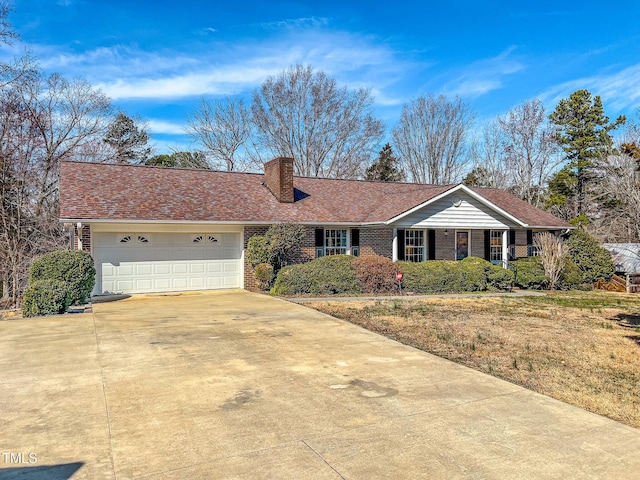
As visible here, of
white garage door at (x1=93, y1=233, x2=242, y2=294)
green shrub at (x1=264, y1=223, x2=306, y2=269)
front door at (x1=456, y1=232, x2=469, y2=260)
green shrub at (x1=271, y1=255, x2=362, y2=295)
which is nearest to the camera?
white garage door at (x1=93, y1=233, x2=242, y2=294)

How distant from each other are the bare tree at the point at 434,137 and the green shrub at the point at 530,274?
20.7 meters

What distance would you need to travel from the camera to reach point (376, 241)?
20531mm

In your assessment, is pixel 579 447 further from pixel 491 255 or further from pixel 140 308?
pixel 491 255

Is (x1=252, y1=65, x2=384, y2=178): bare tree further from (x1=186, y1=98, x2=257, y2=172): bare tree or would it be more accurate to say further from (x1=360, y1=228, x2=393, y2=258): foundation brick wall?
(x1=360, y1=228, x2=393, y2=258): foundation brick wall

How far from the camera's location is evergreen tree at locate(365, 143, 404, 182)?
41281mm

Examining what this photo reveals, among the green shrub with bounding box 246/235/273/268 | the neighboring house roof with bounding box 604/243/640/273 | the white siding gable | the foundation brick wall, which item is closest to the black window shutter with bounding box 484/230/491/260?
the white siding gable

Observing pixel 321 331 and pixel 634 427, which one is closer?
pixel 634 427

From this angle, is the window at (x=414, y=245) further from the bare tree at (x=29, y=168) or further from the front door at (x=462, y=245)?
the bare tree at (x=29, y=168)

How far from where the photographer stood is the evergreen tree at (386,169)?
135 feet

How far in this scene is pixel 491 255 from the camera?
75.0ft

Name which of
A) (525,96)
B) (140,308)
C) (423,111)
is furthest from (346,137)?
(140,308)

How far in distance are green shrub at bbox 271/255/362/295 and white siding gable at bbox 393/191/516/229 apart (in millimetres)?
3731

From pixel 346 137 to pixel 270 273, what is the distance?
76.3 ft

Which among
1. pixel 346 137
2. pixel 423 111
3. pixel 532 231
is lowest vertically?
pixel 532 231
